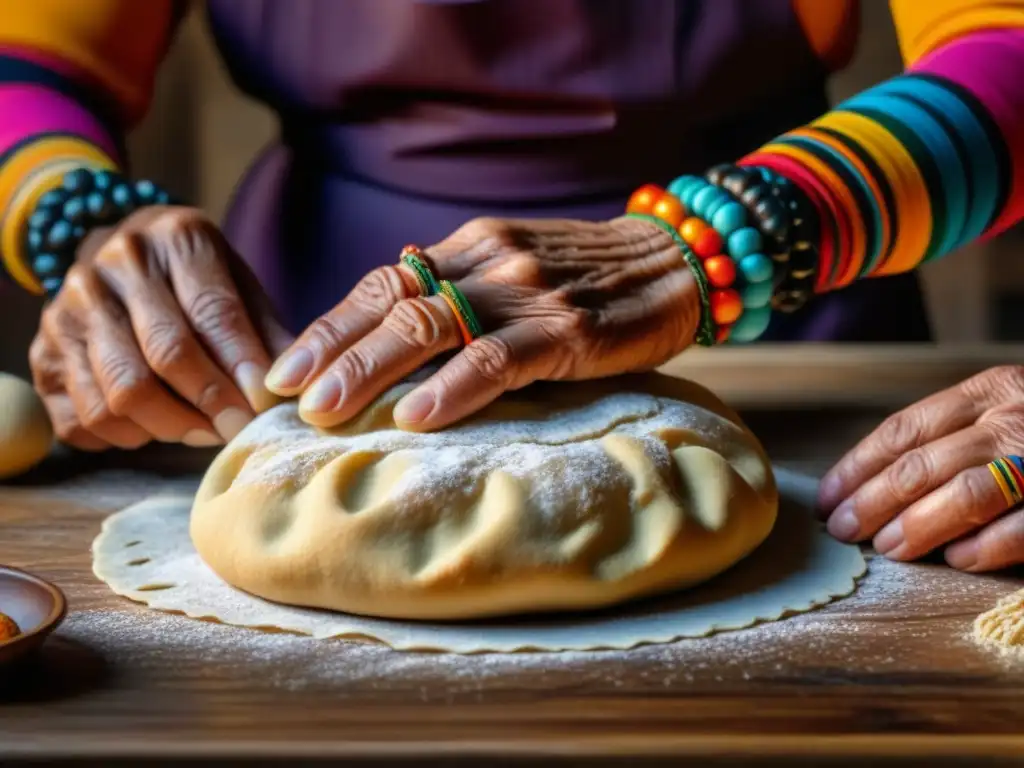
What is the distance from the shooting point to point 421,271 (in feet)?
3.68

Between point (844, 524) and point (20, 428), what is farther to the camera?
point (20, 428)

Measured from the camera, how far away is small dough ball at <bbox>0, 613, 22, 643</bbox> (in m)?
0.78

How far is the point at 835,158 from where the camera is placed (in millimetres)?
1276

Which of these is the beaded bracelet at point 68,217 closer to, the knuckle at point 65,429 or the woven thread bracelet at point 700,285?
the knuckle at point 65,429

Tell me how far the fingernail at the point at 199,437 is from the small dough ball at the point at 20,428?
0.56 feet

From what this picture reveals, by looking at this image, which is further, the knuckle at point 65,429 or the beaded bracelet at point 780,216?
the knuckle at point 65,429

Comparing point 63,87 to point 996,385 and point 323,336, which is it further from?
point 996,385

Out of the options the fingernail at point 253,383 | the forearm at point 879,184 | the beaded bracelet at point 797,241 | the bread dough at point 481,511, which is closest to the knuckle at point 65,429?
the fingernail at point 253,383

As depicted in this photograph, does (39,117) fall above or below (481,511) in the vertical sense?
above

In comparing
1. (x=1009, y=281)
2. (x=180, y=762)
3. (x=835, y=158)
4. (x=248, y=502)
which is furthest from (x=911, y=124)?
(x=1009, y=281)

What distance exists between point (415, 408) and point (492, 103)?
2.25ft

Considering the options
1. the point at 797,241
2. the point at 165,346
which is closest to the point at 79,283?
the point at 165,346

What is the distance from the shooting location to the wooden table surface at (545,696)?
715mm

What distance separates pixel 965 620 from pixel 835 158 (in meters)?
0.55
